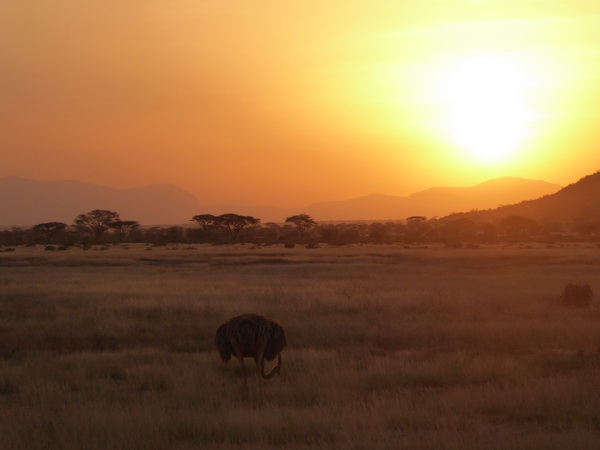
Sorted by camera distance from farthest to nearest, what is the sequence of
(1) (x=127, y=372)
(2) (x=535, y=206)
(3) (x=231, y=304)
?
(2) (x=535, y=206) < (3) (x=231, y=304) < (1) (x=127, y=372)

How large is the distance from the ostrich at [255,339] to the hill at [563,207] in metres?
118

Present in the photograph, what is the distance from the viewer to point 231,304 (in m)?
20.4

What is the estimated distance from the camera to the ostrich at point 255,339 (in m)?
11.3

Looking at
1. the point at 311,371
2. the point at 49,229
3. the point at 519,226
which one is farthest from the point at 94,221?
the point at 311,371

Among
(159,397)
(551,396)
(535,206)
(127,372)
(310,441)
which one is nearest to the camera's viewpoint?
(310,441)

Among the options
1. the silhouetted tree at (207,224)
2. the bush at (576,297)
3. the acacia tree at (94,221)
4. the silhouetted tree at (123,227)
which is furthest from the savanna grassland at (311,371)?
the acacia tree at (94,221)

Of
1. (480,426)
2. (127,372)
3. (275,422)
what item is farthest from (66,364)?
(480,426)

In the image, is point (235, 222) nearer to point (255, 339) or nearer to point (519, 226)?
point (519, 226)

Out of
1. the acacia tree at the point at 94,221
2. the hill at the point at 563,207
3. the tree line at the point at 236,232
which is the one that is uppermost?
the hill at the point at 563,207

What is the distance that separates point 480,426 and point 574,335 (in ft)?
23.6

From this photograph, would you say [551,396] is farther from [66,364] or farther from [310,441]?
[66,364]

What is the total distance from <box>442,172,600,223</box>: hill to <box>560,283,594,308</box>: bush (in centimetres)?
10693

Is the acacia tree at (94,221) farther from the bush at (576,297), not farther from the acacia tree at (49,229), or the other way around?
the bush at (576,297)

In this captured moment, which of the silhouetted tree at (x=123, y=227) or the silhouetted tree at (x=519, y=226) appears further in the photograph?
the silhouetted tree at (x=123, y=227)
